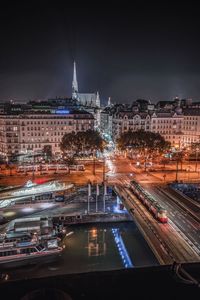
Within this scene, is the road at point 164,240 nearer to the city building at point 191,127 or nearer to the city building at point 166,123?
the city building at point 166,123

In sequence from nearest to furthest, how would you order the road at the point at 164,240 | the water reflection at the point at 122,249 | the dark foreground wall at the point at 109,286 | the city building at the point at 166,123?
the dark foreground wall at the point at 109,286 < the road at the point at 164,240 < the water reflection at the point at 122,249 < the city building at the point at 166,123

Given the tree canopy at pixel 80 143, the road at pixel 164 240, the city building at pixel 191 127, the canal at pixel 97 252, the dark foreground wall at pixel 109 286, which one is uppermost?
the city building at pixel 191 127

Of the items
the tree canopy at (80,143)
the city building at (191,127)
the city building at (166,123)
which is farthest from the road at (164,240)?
the city building at (191,127)

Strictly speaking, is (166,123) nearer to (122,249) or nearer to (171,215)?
(171,215)

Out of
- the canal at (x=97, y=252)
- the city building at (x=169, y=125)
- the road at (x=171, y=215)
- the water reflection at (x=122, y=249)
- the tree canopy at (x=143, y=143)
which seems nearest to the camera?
the road at (x=171, y=215)

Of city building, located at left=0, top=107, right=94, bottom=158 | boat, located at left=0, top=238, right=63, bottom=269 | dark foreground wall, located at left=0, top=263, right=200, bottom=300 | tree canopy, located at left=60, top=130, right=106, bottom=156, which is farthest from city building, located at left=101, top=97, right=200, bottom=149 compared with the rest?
dark foreground wall, located at left=0, top=263, right=200, bottom=300

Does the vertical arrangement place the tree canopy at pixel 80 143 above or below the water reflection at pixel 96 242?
above
